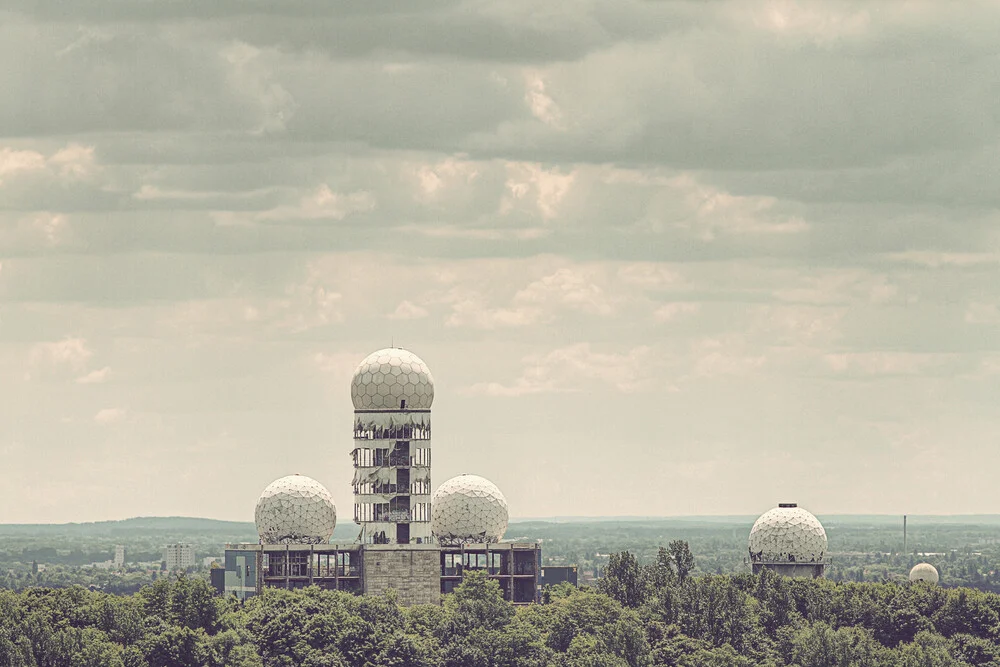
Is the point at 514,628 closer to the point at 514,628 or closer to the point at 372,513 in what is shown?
the point at 514,628

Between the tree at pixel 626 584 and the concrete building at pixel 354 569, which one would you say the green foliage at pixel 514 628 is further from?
the concrete building at pixel 354 569

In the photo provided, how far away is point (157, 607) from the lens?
177000 millimetres

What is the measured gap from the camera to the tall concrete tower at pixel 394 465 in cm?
19862

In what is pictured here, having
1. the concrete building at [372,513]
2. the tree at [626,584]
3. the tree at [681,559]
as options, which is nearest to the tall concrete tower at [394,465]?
the concrete building at [372,513]

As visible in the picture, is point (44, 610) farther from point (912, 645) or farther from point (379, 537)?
point (912, 645)

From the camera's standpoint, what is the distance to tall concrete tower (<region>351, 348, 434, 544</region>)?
199m

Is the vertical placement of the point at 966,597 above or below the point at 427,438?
below

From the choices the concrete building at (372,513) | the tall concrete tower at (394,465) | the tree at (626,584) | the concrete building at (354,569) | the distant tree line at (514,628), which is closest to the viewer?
the distant tree line at (514,628)

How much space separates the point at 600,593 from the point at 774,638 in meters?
17.0

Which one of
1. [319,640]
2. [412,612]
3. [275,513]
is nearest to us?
[319,640]

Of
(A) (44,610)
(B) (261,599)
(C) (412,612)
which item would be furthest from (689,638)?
(A) (44,610)

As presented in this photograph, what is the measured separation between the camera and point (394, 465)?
198 meters

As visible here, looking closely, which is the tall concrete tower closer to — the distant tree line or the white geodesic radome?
the white geodesic radome

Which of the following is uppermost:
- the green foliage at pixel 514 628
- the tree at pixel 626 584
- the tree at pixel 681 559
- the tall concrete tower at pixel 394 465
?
the tall concrete tower at pixel 394 465
